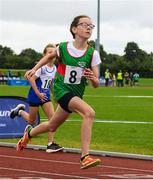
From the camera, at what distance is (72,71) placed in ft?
29.4

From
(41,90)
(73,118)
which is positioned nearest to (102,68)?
(73,118)

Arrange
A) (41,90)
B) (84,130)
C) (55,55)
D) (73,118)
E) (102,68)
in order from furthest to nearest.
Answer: (102,68), (73,118), (41,90), (55,55), (84,130)

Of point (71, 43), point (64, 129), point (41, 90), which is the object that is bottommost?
point (64, 129)

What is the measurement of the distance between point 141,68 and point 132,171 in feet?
327

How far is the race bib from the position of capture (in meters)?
8.94

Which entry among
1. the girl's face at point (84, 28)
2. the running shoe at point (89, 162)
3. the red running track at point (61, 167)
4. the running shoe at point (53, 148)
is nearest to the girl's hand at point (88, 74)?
the girl's face at point (84, 28)

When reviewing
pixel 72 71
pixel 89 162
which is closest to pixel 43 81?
pixel 72 71

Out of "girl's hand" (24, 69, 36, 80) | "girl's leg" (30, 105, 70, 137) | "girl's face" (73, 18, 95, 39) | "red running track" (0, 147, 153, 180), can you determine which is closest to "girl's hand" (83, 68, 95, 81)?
"girl's face" (73, 18, 95, 39)

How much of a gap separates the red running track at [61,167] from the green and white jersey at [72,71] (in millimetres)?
1093

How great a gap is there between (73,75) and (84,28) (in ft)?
2.27

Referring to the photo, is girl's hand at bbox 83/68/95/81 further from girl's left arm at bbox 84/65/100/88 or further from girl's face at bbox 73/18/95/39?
girl's face at bbox 73/18/95/39

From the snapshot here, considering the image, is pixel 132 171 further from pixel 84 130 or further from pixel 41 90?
pixel 41 90

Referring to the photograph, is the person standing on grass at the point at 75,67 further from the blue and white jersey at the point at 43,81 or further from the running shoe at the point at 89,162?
the blue and white jersey at the point at 43,81

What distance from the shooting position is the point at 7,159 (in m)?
10.3
